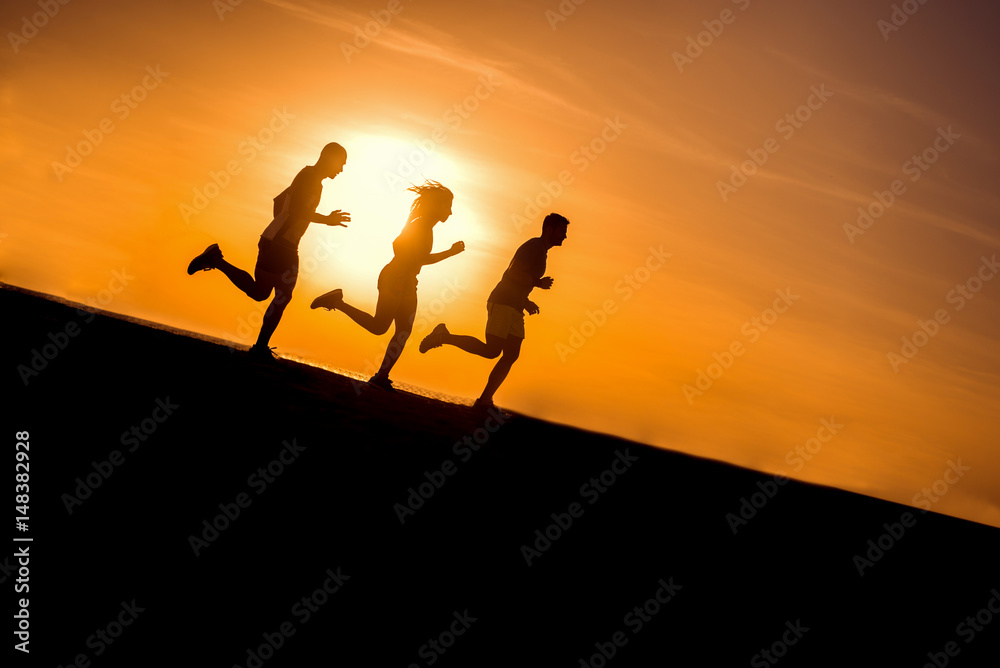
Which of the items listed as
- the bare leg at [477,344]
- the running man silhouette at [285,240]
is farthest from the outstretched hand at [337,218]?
the bare leg at [477,344]

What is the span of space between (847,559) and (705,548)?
159 centimetres

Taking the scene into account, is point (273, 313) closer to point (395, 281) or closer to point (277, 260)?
point (277, 260)

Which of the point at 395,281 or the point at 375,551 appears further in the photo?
the point at 395,281

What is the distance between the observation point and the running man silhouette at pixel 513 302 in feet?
31.9

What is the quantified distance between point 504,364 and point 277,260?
113 inches

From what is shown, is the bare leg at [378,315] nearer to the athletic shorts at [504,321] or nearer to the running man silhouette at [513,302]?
the running man silhouette at [513,302]

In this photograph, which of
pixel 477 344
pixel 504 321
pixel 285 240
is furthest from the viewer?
pixel 477 344

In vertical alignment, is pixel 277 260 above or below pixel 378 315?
above

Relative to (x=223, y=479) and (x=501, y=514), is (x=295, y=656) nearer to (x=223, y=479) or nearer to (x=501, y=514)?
(x=223, y=479)


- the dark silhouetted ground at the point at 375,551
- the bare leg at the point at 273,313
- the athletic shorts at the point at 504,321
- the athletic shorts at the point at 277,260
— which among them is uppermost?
the dark silhouetted ground at the point at 375,551

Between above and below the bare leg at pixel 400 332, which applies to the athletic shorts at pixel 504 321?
above

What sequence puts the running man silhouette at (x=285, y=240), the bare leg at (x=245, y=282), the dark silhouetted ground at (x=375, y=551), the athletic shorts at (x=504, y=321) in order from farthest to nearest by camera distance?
the athletic shorts at (x=504, y=321) < the bare leg at (x=245, y=282) < the running man silhouette at (x=285, y=240) < the dark silhouetted ground at (x=375, y=551)

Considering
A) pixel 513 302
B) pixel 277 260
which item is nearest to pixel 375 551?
pixel 277 260

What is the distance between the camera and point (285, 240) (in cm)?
915
